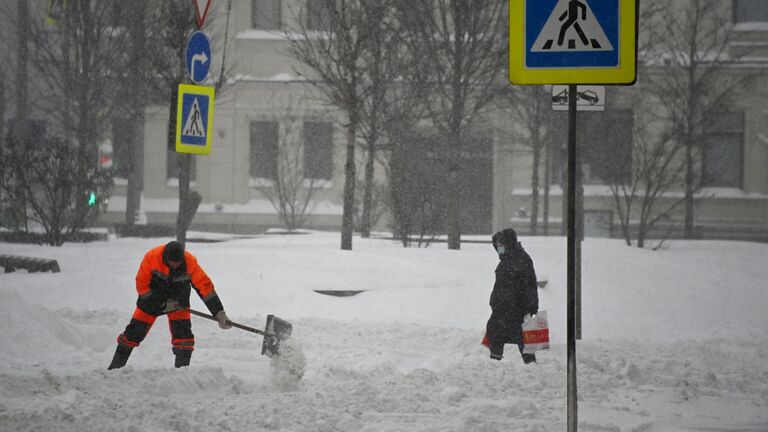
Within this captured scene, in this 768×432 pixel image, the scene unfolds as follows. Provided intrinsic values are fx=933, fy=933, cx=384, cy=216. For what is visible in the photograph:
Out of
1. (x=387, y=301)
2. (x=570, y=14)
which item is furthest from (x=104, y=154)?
(x=570, y=14)

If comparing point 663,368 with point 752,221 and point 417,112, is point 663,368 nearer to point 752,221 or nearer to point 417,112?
point 417,112

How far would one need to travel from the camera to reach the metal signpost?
16.5 feet

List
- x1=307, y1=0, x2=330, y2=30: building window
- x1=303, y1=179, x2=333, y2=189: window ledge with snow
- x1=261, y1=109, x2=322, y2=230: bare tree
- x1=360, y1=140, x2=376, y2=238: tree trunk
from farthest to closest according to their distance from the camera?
x1=303, y1=179, x2=333, y2=189: window ledge with snow, x1=261, y1=109, x2=322, y2=230: bare tree, x1=360, y1=140, x2=376, y2=238: tree trunk, x1=307, y1=0, x2=330, y2=30: building window

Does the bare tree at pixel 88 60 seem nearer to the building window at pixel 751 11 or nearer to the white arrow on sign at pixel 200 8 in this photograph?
the white arrow on sign at pixel 200 8

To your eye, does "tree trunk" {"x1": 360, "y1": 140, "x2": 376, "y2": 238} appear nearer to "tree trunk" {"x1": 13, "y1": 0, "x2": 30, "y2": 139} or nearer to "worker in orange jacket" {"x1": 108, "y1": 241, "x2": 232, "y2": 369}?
"tree trunk" {"x1": 13, "y1": 0, "x2": 30, "y2": 139}

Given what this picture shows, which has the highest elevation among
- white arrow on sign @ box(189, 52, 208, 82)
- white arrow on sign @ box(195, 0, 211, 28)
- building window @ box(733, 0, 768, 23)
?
building window @ box(733, 0, 768, 23)

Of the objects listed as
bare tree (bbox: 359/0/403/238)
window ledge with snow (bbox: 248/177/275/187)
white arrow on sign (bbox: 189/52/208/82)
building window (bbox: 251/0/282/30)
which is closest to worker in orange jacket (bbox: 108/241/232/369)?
white arrow on sign (bbox: 189/52/208/82)

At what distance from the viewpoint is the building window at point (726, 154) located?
27.8 metres

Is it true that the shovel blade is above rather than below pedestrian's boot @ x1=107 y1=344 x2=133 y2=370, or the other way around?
above

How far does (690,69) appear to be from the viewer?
2361cm

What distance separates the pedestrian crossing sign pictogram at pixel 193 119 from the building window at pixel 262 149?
19.1 metres

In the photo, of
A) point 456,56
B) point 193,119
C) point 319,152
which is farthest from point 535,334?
point 319,152

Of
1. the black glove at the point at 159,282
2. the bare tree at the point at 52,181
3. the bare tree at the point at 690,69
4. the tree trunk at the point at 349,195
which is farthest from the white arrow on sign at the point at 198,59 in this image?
the bare tree at the point at 690,69

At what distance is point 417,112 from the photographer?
2097cm
